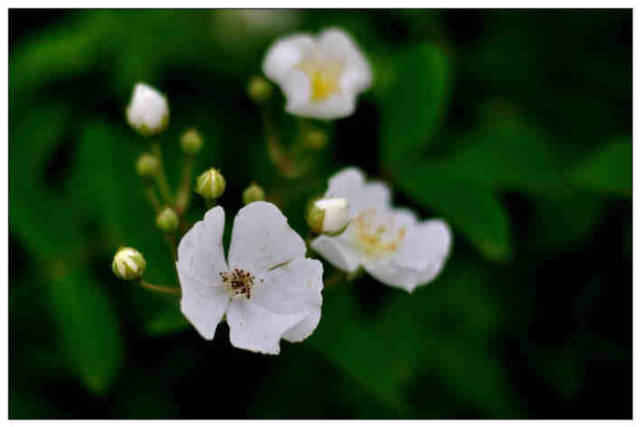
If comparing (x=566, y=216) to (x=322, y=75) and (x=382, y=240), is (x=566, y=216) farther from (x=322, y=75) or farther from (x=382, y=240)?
(x=322, y=75)

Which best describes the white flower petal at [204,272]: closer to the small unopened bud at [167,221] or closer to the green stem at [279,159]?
the small unopened bud at [167,221]

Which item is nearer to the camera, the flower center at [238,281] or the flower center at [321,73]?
the flower center at [238,281]

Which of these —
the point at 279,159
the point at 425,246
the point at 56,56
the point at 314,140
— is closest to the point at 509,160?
the point at 425,246

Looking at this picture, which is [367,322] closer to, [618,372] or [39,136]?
[618,372]

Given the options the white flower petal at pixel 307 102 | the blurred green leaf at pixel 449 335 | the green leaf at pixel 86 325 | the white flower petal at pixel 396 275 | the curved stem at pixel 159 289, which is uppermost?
the white flower petal at pixel 307 102

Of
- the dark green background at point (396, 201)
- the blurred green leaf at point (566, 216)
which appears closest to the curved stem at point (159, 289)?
the dark green background at point (396, 201)

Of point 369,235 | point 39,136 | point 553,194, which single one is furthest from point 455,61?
point 39,136
